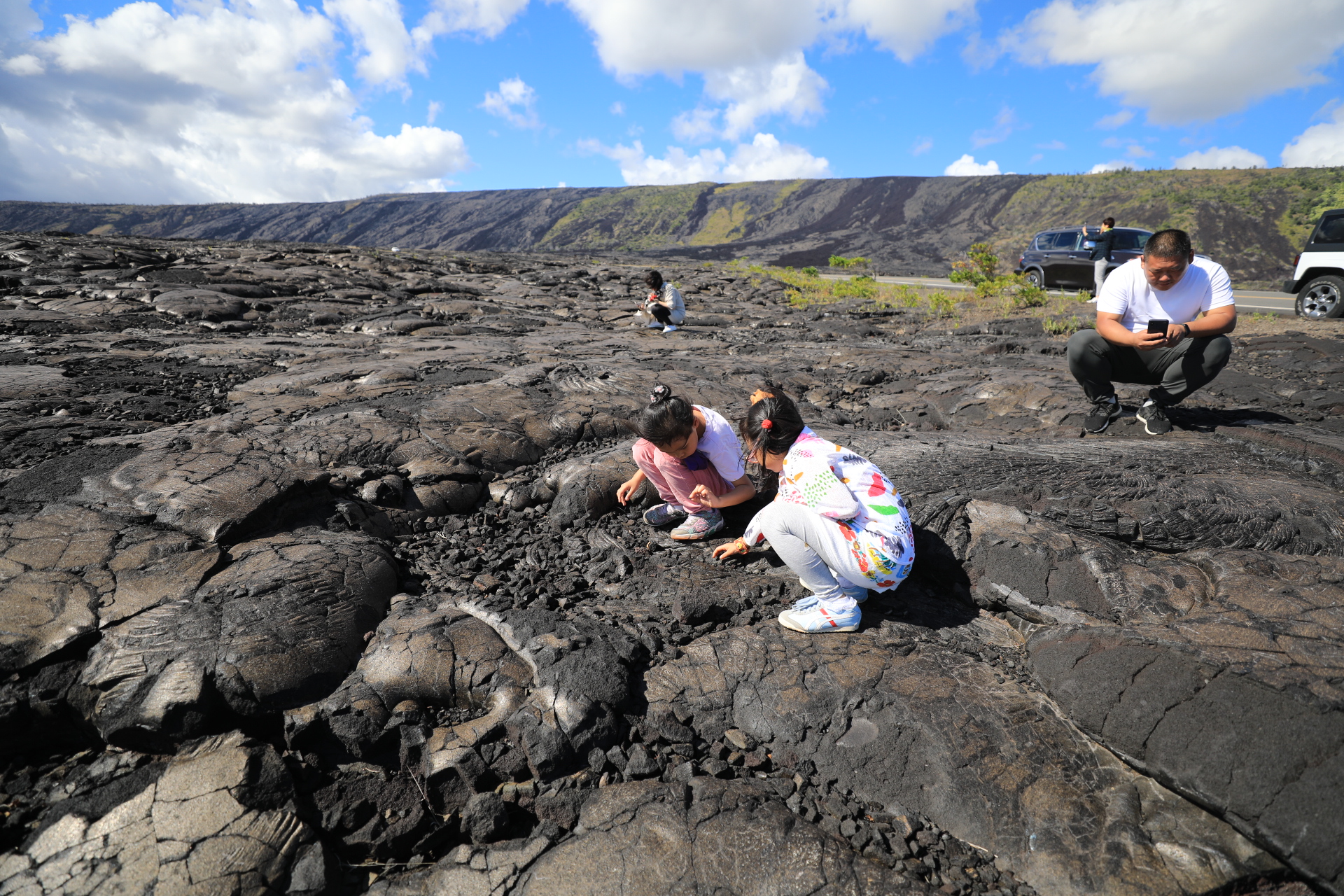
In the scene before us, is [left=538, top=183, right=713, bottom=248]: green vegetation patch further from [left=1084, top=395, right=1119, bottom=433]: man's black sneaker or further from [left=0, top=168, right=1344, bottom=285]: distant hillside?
[left=1084, top=395, right=1119, bottom=433]: man's black sneaker

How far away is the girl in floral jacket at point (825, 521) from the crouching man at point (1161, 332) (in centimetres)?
264

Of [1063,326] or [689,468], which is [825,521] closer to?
[689,468]

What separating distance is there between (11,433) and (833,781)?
205 inches

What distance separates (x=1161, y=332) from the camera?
3.97 m

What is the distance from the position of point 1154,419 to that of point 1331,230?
8.05 metres

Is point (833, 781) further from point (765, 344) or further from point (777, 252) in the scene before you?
point (777, 252)

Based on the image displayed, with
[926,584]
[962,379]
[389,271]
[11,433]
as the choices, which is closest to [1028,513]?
[926,584]

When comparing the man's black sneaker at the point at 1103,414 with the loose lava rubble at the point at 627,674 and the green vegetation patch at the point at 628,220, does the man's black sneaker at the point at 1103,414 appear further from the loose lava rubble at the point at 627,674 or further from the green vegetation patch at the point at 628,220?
the green vegetation patch at the point at 628,220

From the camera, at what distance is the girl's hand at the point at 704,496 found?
3.31 m

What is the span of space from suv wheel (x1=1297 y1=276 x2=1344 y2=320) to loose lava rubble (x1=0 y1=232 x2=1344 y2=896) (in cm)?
686

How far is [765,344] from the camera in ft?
29.2

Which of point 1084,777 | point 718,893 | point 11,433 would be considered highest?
point 11,433

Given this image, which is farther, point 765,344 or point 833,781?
point 765,344

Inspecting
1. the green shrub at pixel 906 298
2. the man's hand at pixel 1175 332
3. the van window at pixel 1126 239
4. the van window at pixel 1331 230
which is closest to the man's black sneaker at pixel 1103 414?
the man's hand at pixel 1175 332
